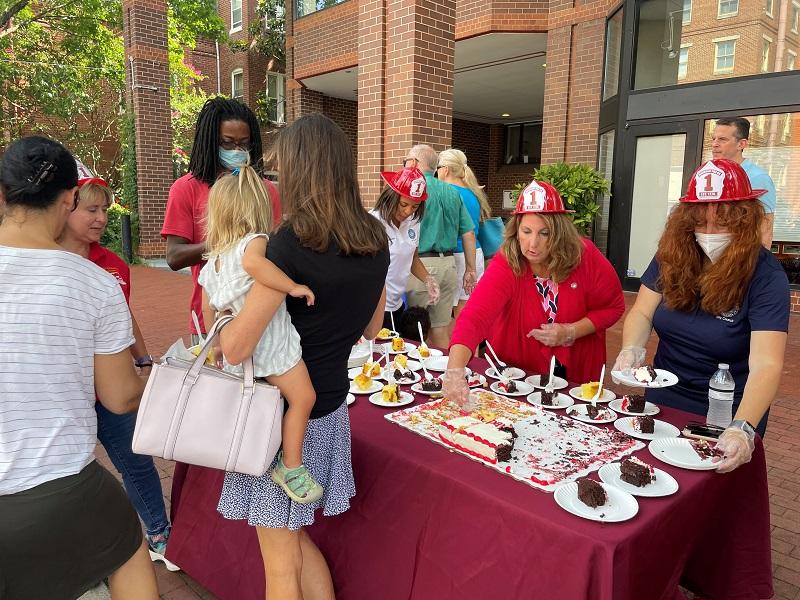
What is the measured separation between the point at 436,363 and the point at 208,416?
159 centimetres

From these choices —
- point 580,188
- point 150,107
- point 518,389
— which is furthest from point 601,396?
point 150,107

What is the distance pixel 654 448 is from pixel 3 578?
6.61 feet

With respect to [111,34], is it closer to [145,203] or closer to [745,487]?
[145,203]

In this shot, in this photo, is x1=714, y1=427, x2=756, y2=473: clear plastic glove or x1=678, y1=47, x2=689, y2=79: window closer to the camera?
x1=714, y1=427, x2=756, y2=473: clear plastic glove

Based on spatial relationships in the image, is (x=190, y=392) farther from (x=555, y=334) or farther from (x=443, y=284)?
(x=443, y=284)

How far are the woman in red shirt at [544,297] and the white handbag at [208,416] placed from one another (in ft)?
3.83

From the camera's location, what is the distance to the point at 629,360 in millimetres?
2398

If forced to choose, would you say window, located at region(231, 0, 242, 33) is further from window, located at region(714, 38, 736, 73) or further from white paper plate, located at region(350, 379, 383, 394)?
white paper plate, located at region(350, 379, 383, 394)

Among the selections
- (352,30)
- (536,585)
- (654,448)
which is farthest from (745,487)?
(352,30)

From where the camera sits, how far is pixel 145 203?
13586 mm

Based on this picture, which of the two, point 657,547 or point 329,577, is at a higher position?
point 657,547

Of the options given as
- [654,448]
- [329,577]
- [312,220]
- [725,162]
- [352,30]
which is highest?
[352,30]

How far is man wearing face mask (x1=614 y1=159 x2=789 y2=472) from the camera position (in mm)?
2184

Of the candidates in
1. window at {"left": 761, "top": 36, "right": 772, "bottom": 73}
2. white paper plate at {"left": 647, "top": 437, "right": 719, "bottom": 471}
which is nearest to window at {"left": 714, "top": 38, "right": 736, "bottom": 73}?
window at {"left": 761, "top": 36, "right": 772, "bottom": 73}
